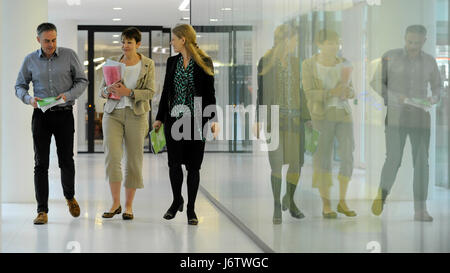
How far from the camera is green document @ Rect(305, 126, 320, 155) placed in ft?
10.0

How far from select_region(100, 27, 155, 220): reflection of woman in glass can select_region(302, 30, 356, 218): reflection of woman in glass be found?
2136 mm

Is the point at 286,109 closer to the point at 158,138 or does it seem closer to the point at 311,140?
the point at 311,140

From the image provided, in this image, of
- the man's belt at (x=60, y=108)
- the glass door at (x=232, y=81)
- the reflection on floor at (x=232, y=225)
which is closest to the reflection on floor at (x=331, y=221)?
the reflection on floor at (x=232, y=225)

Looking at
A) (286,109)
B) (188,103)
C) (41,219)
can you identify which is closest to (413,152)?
(286,109)

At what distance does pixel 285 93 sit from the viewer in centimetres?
369

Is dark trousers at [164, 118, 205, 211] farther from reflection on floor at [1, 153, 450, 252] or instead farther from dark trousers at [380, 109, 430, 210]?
dark trousers at [380, 109, 430, 210]

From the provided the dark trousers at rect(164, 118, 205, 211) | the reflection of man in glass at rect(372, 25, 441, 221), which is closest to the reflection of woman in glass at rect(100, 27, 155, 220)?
the dark trousers at rect(164, 118, 205, 211)

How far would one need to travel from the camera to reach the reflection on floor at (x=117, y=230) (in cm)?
393

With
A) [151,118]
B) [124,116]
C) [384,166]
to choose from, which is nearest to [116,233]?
[124,116]

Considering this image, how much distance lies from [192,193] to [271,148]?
1041mm

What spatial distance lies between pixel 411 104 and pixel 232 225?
9.10 ft

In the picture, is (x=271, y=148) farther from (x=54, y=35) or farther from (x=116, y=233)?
A: (x=54, y=35)

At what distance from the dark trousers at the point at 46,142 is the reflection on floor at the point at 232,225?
26 cm

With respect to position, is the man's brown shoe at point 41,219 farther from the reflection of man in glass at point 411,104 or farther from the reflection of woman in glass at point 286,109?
the reflection of man in glass at point 411,104
